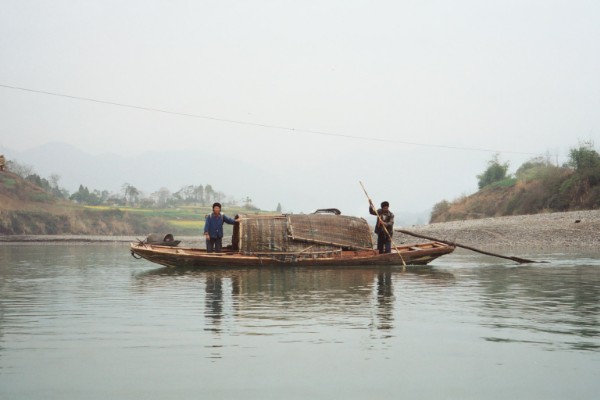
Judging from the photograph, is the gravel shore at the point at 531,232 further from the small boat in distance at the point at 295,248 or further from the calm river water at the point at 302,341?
the calm river water at the point at 302,341

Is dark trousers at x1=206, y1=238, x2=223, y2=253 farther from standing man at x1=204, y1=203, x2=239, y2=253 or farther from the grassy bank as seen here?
the grassy bank

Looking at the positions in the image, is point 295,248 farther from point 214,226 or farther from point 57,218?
point 57,218

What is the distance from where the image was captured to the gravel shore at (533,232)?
3095 cm

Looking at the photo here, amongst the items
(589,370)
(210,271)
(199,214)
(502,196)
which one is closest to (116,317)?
(589,370)

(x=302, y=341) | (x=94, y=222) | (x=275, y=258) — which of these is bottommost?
(x=302, y=341)

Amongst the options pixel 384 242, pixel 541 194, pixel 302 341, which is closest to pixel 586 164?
pixel 541 194

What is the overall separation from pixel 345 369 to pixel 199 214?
89.6m

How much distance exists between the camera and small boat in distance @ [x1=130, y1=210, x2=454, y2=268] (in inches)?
769

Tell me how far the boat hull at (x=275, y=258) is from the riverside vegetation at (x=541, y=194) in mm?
22637

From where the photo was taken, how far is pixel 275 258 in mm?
19625

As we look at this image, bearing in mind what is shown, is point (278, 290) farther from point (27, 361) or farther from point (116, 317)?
point (27, 361)

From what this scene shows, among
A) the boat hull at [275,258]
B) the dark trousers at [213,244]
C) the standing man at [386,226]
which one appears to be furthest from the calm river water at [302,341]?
the standing man at [386,226]

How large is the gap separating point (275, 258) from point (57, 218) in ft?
175

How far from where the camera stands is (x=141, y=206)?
319 feet
